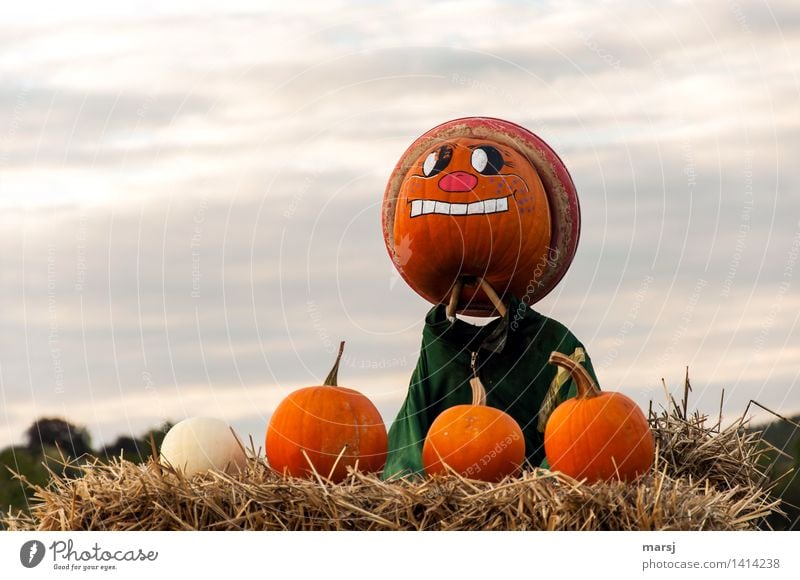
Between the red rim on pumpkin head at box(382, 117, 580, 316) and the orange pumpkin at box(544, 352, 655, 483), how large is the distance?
0.70m

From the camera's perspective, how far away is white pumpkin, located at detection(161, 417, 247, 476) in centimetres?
395

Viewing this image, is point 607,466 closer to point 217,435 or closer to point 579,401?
point 579,401

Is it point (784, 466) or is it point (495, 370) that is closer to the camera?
point (495, 370)

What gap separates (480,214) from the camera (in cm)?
420

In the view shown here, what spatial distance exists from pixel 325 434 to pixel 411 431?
2.07 feet

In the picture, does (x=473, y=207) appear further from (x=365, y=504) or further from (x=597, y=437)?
(x=365, y=504)

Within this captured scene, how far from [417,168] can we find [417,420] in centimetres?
107

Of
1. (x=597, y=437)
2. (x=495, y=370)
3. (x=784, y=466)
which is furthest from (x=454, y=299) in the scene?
(x=784, y=466)

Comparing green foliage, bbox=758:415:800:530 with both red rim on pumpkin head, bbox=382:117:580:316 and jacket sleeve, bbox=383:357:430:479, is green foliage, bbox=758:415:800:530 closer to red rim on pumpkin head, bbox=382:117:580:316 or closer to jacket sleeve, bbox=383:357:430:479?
red rim on pumpkin head, bbox=382:117:580:316
